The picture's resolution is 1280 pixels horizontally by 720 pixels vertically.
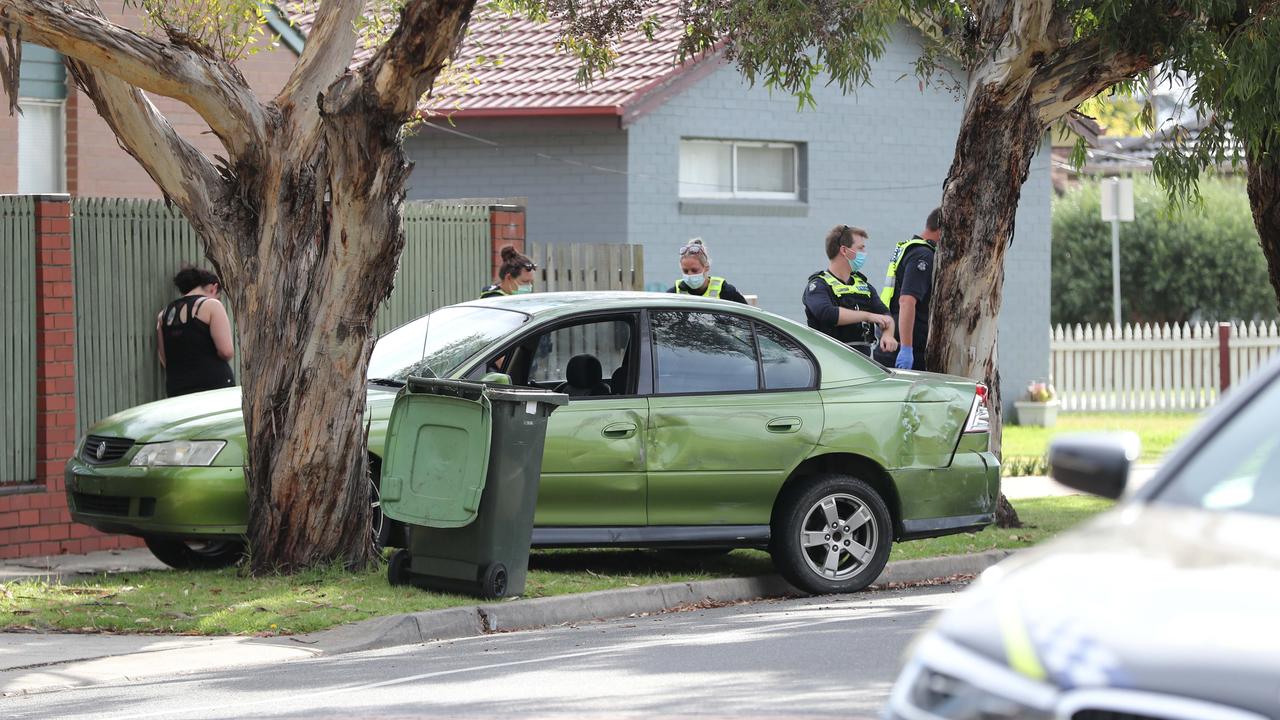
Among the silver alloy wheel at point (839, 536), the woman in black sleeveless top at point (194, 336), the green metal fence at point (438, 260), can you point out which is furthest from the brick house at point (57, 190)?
the silver alloy wheel at point (839, 536)

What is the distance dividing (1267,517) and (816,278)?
9.78 m

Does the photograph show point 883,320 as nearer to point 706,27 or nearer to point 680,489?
point 706,27

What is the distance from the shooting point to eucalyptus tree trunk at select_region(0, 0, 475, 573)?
32.3 feet

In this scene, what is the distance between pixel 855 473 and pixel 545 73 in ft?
36.9

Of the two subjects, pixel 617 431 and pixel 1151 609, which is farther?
pixel 617 431

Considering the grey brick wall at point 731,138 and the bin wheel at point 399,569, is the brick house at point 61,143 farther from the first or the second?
the bin wheel at point 399,569

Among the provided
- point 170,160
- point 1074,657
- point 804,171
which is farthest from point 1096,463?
point 804,171

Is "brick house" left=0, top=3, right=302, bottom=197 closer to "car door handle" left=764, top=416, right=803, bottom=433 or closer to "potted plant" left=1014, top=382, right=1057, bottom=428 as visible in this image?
"car door handle" left=764, top=416, right=803, bottom=433

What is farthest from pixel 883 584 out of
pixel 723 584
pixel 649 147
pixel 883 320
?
pixel 649 147

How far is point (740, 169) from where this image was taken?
21.6m

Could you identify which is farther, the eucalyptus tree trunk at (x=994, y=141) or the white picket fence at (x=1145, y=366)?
the white picket fence at (x=1145, y=366)

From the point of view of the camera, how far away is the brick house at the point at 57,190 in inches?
474

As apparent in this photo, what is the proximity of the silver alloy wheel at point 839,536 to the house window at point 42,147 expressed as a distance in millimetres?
9127

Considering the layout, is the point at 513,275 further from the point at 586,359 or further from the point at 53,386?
the point at 53,386
